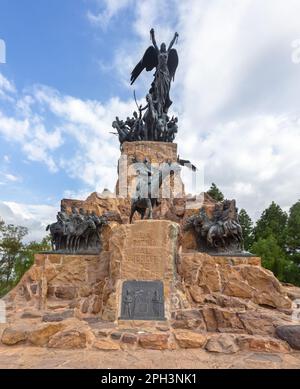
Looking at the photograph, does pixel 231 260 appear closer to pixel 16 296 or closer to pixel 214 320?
pixel 214 320

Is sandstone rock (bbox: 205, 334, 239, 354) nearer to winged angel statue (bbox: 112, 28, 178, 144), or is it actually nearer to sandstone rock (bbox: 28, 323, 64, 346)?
sandstone rock (bbox: 28, 323, 64, 346)

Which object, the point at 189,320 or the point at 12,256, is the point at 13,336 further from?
the point at 12,256

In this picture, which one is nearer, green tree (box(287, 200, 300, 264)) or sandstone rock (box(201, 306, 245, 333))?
sandstone rock (box(201, 306, 245, 333))

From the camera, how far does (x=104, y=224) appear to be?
7086 mm

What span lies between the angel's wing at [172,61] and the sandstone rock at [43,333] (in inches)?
501

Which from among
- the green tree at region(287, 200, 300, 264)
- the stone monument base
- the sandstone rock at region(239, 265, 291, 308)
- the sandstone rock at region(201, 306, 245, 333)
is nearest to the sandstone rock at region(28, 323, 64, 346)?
the stone monument base

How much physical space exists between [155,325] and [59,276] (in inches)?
107

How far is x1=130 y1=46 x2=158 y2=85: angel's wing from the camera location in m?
13.9

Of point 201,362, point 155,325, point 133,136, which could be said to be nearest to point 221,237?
point 155,325

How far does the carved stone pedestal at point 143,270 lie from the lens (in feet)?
14.8

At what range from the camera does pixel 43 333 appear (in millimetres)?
3953

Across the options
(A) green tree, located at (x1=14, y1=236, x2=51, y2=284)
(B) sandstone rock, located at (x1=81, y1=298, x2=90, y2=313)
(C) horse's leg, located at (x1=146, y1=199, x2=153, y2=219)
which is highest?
(C) horse's leg, located at (x1=146, y1=199, x2=153, y2=219)

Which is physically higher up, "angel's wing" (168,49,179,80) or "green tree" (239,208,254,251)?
"angel's wing" (168,49,179,80)

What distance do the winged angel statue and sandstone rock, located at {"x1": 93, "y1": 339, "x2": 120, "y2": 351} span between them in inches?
361
